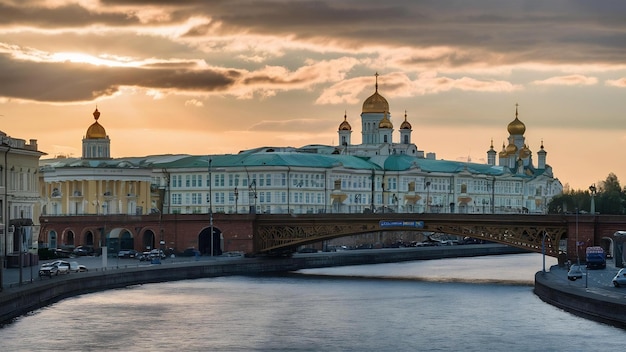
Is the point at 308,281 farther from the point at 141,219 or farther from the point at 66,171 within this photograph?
the point at 66,171

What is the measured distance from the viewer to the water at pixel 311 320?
63844 millimetres

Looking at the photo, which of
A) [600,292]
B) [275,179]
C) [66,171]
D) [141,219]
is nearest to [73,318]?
[600,292]

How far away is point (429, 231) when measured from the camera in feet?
357

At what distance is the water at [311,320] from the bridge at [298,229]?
423 cm

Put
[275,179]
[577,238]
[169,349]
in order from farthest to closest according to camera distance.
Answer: [275,179]
[577,238]
[169,349]

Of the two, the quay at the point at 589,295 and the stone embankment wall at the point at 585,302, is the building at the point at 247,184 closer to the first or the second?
the quay at the point at 589,295

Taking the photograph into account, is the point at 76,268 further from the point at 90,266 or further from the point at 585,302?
the point at 585,302

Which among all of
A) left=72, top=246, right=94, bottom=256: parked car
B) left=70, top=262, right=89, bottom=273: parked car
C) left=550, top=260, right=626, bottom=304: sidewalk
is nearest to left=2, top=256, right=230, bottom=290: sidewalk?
left=70, top=262, right=89, bottom=273: parked car

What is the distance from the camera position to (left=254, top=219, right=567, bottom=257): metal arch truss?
336 ft

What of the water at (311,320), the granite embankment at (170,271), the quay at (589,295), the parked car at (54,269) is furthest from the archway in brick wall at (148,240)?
the quay at (589,295)

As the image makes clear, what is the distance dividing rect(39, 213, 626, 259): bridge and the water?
4229mm

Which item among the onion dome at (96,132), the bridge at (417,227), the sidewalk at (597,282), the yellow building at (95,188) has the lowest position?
the sidewalk at (597,282)

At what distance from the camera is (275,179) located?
16275 centimetres

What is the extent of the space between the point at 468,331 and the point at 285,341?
30.5 ft
